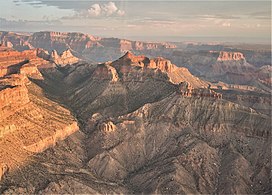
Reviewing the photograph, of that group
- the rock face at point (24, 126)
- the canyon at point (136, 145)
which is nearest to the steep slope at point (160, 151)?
the canyon at point (136, 145)

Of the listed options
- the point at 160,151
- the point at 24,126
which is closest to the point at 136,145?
the point at 160,151

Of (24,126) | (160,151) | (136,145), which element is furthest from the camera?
(136,145)

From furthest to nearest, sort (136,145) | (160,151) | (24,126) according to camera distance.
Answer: (136,145), (160,151), (24,126)

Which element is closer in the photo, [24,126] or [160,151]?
[24,126]

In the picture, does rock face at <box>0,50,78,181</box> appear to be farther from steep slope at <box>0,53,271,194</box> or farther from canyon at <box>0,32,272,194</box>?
steep slope at <box>0,53,271,194</box>

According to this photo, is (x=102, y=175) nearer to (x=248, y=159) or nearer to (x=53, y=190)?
(x=53, y=190)

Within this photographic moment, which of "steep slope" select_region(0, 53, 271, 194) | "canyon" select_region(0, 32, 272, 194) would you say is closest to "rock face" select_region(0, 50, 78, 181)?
"canyon" select_region(0, 32, 272, 194)

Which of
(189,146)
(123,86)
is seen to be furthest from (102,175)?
(123,86)

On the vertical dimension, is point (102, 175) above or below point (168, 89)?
below

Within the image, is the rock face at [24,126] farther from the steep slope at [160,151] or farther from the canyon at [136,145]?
the steep slope at [160,151]

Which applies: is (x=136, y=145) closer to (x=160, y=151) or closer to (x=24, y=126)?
(x=160, y=151)

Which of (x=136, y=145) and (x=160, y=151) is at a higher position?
(x=136, y=145)
